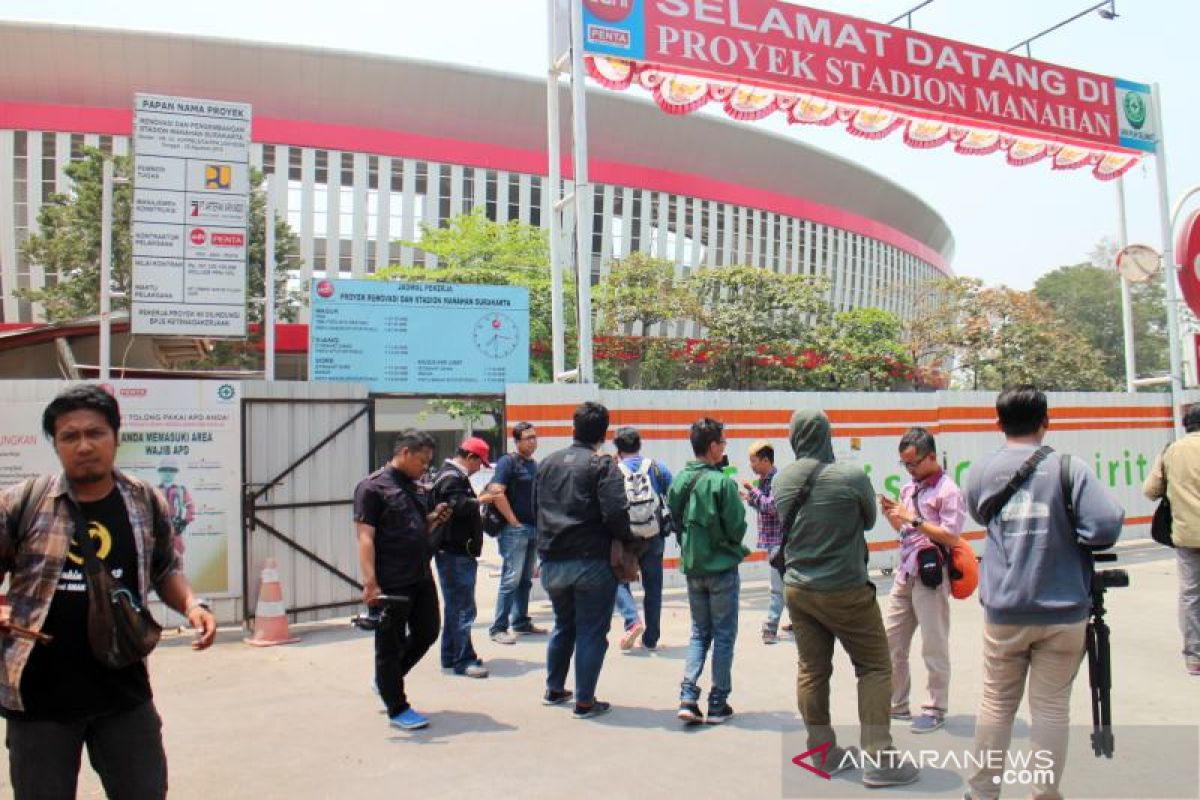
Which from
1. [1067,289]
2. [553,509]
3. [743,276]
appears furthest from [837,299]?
[553,509]

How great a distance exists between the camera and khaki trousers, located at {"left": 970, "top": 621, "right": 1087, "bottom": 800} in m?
3.62

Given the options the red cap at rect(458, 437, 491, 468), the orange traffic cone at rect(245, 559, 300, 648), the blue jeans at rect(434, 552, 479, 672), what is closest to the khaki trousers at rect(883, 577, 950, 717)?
the blue jeans at rect(434, 552, 479, 672)

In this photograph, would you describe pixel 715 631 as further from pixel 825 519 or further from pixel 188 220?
pixel 188 220

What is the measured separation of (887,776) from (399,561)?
277 cm

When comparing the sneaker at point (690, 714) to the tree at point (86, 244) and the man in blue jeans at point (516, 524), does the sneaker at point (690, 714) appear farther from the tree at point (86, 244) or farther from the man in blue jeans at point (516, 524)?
the tree at point (86, 244)

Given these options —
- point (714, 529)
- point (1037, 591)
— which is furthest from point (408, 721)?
point (1037, 591)

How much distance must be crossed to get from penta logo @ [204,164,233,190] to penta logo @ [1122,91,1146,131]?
1274 cm

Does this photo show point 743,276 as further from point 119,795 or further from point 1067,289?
point 1067,289

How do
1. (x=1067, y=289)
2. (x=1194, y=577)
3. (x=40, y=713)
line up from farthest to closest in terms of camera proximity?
(x=1067, y=289) → (x=1194, y=577) → (x=40, y=713)

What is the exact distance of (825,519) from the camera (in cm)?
441

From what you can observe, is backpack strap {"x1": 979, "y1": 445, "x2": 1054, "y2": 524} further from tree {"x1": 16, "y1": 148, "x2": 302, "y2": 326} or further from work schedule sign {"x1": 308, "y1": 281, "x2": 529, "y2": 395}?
tree {"x1": 16, "y1": 148, "x2": 302, "y2": 326}

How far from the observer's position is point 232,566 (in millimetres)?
8234

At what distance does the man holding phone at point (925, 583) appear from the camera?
5148mm

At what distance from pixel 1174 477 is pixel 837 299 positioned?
5392 centimetres
